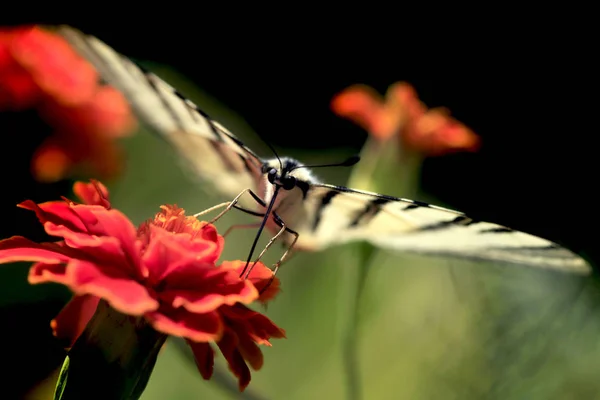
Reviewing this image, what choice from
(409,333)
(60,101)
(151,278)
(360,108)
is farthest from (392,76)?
(151,278)

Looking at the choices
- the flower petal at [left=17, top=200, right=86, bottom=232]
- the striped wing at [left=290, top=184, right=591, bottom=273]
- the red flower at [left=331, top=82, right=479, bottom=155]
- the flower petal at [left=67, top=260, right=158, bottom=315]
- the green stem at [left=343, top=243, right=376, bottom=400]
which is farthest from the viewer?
the red flower at [left=331, top=82, right=479, bottom=155]

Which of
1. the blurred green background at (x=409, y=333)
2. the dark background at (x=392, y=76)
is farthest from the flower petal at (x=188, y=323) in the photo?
the dark background at (x=392, y=76)

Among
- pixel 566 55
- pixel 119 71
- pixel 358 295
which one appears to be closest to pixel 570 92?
pixel 566 55

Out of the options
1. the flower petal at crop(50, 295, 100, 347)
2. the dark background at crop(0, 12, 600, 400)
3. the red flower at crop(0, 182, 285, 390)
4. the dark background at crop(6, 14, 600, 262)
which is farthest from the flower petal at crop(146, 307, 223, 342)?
the dark background at crop(6, 14, 600, 262)

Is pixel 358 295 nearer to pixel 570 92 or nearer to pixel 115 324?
pixel 115 324

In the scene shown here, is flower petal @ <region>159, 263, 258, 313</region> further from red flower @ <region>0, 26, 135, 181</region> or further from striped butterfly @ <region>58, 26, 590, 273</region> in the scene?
red flower @ <region>0, 26, 135, 181</region>

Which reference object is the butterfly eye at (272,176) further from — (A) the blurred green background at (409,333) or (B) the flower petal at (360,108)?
(B) the flower petal at (360,108)

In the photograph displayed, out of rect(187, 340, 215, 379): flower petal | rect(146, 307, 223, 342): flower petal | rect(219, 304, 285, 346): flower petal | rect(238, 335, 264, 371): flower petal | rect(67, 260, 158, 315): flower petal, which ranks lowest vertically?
rect(238, 335, 264, 371): flower petal
